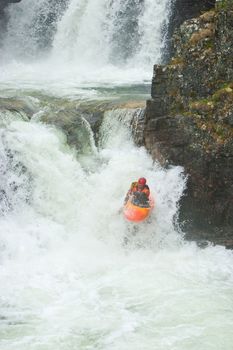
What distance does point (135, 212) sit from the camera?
30.8 feet

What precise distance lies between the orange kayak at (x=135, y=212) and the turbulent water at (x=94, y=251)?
0.85 ft

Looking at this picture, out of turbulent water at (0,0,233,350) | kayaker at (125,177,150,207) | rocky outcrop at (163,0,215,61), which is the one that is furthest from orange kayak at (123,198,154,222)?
rocky outcrop at (163,0,215,61)

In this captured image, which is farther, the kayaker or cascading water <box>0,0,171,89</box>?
cascading water <box>0,0,171,89</box>

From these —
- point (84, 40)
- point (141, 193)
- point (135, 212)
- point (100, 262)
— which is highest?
point (84, 40)

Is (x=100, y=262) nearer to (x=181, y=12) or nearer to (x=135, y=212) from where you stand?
(x=135, y=212)

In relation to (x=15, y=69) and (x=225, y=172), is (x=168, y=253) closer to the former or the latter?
(x=225, y=172)

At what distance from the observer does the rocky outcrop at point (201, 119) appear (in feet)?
30.7

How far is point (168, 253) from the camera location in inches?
368

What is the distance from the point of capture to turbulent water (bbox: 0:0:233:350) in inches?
264

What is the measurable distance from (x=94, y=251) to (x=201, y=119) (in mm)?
2949

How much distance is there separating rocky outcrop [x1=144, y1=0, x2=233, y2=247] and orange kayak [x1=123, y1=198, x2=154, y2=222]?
29.9 inches

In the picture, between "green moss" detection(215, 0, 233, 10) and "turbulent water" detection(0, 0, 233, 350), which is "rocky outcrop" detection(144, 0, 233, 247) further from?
"turbulent water" detection(0, 0, 233, 350)

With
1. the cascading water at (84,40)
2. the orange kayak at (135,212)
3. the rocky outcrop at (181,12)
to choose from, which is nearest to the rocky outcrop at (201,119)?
the orange kayak at (135,212)

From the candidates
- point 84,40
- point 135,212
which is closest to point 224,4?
point 135,212
